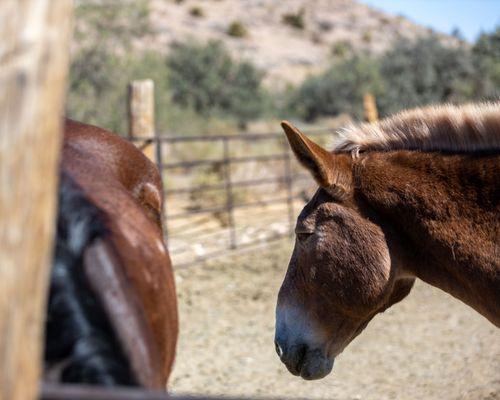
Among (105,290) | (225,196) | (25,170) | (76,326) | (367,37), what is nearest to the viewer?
(25,170)

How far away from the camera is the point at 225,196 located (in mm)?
13375

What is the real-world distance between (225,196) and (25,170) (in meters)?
12.4

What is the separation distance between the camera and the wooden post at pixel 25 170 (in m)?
0.97

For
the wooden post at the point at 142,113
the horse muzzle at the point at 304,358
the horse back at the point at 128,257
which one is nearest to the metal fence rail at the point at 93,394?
the horse back at the point at 128,257

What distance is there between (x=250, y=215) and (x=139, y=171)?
9.54 m

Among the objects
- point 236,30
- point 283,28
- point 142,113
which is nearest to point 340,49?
point 283,28

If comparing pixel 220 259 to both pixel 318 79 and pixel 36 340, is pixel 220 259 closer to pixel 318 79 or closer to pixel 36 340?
pixel 36 340

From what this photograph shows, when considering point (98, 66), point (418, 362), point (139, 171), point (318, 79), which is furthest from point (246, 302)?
point (318, 79)

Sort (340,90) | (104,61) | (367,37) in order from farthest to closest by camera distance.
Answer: (367,37) → (340,90) → (104,61)

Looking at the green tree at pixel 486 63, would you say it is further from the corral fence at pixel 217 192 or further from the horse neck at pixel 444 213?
the horse neck at pixel 444 213

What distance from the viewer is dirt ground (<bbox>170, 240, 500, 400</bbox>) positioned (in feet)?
15.5

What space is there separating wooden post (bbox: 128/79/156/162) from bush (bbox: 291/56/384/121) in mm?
22103

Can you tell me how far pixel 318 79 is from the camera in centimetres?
3250

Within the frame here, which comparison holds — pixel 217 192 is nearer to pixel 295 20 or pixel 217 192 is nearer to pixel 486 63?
pixel 486 63
